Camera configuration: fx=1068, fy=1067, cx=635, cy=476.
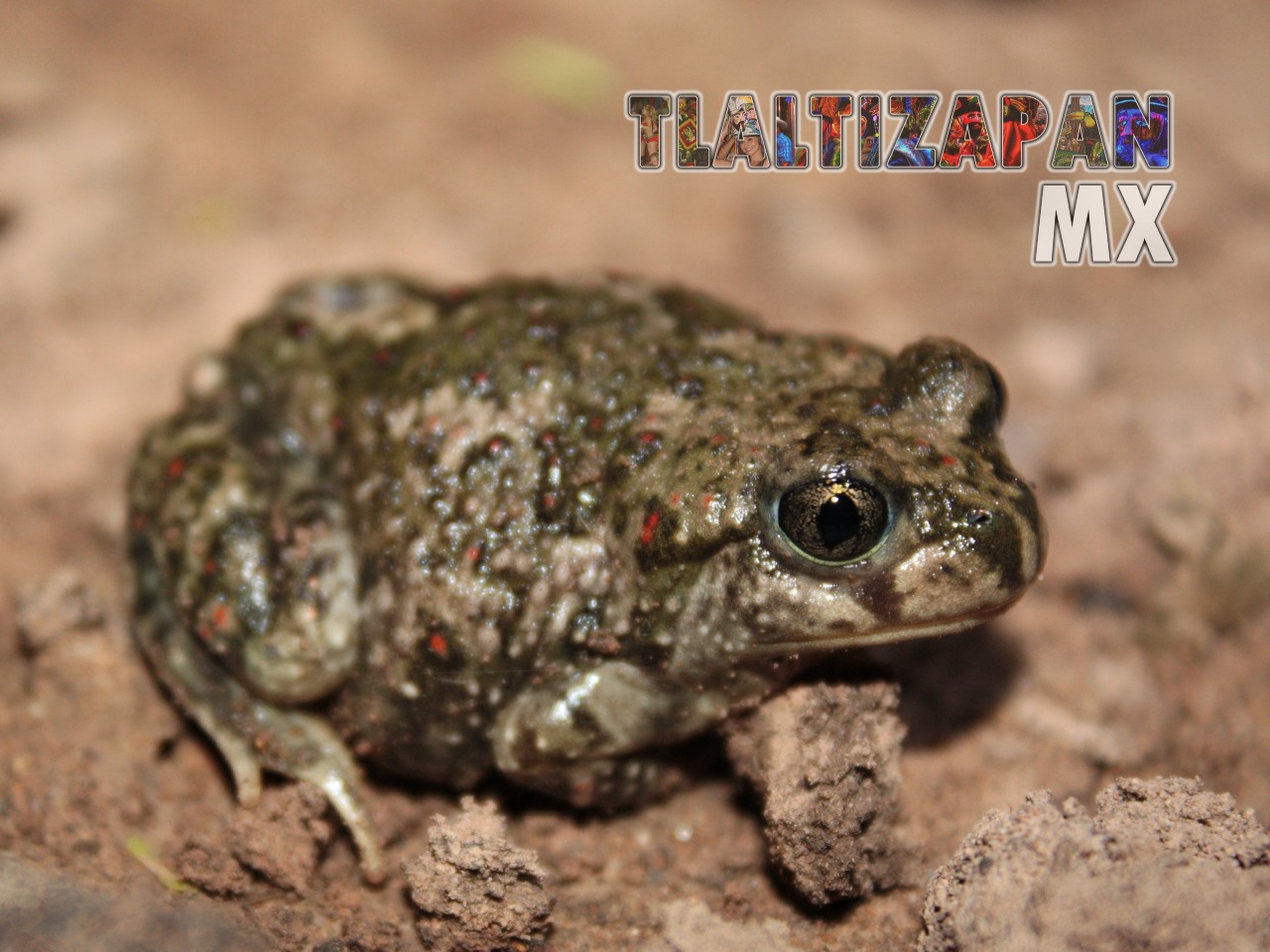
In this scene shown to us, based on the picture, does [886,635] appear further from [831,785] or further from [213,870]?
[213,870]

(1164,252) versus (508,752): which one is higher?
(1164,252)

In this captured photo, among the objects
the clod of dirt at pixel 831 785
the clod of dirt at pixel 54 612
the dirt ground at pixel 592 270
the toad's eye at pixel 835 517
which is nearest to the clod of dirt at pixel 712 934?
the dirt ground at pixel 592 270

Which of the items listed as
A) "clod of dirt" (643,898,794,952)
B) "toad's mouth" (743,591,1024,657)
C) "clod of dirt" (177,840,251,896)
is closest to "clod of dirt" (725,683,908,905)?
"clod of dirt" (643,898,794,952)

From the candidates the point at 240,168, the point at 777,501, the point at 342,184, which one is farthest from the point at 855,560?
the point at 240,168

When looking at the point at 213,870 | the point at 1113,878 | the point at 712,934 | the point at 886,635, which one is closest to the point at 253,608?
the point at 213,870

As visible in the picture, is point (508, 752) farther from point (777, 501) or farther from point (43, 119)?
point (43, 119)

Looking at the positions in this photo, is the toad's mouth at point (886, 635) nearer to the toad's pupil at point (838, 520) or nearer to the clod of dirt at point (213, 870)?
the toad's pupil at point (838, 520)
